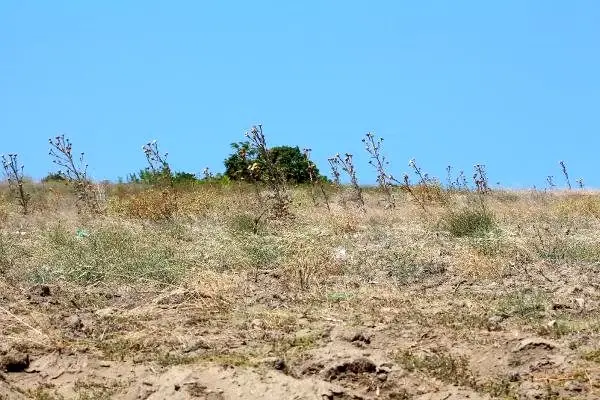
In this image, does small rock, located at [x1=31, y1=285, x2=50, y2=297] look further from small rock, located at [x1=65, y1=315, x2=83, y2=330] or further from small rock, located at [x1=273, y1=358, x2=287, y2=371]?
small rock, located at [x1=273, y1=358, x2=287, y2=371]

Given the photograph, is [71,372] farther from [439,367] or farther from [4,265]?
Result: [4,265]

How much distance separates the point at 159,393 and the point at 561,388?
7.01 ft

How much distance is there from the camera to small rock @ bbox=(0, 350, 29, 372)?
4.90m

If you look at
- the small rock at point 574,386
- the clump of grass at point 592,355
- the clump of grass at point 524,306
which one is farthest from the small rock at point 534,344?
the clump of grass at point 524,306

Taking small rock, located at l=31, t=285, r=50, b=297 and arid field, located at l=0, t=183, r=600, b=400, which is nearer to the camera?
arid field, located at l=0, t=183, r=600, b=400

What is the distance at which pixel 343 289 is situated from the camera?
22.3 ft

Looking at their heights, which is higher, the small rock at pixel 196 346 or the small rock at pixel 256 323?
the small rock at pixel 256 323

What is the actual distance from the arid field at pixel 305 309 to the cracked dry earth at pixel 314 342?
13 millimetres

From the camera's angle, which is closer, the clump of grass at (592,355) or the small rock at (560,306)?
the clump of grass at (592,355)

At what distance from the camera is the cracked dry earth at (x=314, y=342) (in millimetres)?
4391

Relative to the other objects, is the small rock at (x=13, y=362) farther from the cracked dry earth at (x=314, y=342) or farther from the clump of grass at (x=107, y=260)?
the clump of grass at (x=107, y=260)

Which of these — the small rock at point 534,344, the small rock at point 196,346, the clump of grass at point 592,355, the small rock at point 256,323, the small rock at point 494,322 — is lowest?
the clump of grass at point 592,355

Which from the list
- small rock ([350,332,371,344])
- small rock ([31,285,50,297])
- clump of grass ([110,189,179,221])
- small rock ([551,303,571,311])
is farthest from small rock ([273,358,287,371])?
clump of grass ([110,189,179,221])


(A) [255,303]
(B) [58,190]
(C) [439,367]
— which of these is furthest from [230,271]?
(B) [58,190]
